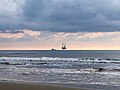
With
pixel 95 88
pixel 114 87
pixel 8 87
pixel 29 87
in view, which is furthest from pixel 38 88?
pixel 114 87

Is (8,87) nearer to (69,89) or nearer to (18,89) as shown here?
(18,89)

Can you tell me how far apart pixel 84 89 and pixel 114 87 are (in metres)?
2.65

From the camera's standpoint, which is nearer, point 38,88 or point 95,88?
point 38,88

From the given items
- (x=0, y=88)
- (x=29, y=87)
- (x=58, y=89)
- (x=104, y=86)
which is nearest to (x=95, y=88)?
(x=104, y=86)

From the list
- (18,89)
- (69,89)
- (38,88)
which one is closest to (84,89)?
(69,89)

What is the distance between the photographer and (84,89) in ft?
58.9

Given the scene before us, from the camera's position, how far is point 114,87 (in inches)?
776

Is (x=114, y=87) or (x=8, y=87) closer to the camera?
(x=8, y=87)

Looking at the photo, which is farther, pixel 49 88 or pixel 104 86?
pixel 104 86

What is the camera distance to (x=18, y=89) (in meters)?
17.0

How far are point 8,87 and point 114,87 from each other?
6.58 m

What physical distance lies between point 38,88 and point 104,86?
4.74 meters

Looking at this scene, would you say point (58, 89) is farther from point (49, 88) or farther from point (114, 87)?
point (114, 87)

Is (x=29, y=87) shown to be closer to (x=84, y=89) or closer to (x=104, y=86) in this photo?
(x=84, y=89)
